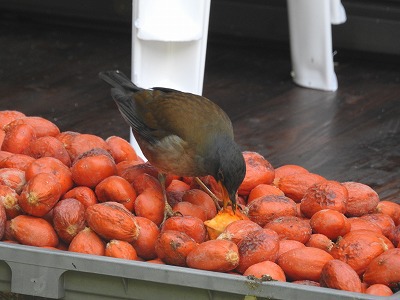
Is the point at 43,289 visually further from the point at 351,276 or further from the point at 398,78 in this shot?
the point at 398,78

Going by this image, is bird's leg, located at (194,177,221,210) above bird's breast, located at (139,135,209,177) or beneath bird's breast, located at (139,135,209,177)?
beneath

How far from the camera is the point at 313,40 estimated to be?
584 centimetres

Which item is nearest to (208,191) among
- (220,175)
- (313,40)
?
(220,175)

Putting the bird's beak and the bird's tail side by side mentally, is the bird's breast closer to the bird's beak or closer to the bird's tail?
the bird's beak

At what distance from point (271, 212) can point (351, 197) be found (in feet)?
0.99

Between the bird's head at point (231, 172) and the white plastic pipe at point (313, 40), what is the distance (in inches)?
120

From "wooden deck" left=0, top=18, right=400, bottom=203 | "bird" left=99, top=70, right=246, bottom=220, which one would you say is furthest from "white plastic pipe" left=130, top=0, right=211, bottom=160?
"bird" left=99, top=70, right=246, bottom=220

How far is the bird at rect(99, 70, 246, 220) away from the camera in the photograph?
111 inches

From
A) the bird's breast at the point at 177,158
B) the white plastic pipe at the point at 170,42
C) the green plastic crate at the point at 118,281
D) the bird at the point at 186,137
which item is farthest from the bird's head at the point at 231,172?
the white plastic pipe at the point at 170,42

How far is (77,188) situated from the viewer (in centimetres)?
281

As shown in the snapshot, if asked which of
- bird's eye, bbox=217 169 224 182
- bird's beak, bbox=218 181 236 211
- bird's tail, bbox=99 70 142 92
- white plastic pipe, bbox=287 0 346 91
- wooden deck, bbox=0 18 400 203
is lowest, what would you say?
wooden deck, bbox=0 18 400 203

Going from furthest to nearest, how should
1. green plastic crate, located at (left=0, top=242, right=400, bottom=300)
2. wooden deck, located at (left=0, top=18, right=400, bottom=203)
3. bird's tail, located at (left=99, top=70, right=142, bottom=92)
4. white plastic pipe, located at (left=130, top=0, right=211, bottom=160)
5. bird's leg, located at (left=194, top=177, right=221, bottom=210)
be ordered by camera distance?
wooden deck, located at (left=0, top=18, right=400, bottom=203), white plastic pipe, located at (left=130, top=0, right=211, bottom=160), bird's tail, located at (left=99, top=70, right=142, bottom=92), bird's leg, located at (left=194, top=177, right=221, bottom=210), green plastic crate, located at (left=0, top=242, right=400, bottom=300)

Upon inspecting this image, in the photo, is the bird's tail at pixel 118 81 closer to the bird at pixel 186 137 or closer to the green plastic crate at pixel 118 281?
the bird at pixel 186 137

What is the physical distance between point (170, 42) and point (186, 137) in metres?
1.31
